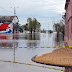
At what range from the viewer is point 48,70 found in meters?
8.68

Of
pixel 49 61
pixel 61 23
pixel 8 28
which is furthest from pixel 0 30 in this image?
pixel 49 61

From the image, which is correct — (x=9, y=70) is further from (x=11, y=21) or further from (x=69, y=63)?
(x=11, y=21)

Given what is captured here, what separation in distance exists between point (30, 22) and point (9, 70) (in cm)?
12841

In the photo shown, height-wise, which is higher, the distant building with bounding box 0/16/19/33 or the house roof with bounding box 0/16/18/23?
the house roof with bounding box 0/16/18/23

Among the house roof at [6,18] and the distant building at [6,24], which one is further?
the house roof at [6,18]

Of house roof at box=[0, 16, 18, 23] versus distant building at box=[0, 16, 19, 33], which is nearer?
distant building at box=[0, 16, 19, 33]

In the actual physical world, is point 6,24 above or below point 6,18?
below

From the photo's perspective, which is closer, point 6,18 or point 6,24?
point 6,24

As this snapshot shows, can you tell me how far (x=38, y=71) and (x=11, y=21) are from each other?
108404mm

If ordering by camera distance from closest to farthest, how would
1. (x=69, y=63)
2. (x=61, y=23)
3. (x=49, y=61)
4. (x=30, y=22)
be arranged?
1. (x=69, y=63)
2. (x=49, y=61)
3. (x=61, y=23)
4. (x=30, y=22)

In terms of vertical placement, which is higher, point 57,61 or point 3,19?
point 3,19

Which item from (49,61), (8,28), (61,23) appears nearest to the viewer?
(49,61)

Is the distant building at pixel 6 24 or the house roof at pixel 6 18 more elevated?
the house roof at pixel 6 18

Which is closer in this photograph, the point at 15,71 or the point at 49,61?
the point at 15,71
